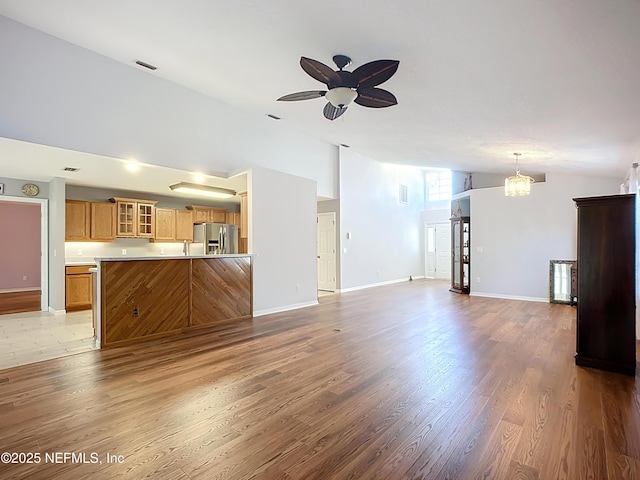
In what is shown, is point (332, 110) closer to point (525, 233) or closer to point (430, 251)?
point (525, 233)

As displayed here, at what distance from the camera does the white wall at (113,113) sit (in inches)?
153

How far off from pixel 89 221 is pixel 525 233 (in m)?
9.49

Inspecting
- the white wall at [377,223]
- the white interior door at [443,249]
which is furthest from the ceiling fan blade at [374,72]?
the white interior door at [443,249]

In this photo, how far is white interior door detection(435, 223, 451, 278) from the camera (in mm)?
11484

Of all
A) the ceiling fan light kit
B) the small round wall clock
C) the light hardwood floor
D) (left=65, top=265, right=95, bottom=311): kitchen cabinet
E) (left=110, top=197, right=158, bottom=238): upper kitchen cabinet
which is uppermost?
the ceiling fan light kit

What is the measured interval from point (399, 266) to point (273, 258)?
6.11m

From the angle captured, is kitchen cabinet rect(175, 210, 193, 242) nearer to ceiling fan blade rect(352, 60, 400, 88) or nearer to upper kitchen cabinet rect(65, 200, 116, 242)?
upper kitchen cabinet rect(65, 200, 116, 242)

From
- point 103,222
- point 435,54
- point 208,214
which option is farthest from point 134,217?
point 435,54

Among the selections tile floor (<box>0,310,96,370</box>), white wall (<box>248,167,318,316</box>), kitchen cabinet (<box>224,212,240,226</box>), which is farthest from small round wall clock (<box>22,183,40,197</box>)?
white wall (<box>248,167,318,316</box>)

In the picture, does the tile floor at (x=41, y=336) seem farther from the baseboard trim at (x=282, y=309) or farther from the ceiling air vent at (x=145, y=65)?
the ceiling air vent at (x=145, y=65)

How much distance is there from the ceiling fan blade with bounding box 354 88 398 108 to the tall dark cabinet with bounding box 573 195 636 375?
2178mm

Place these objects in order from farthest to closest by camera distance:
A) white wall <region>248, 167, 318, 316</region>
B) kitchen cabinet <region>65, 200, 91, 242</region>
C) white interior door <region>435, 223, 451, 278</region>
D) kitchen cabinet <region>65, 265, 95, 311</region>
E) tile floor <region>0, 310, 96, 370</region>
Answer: white interior door <region>435, 223, 451, 278</region>, kitchen cabinet <region>65, 200, 91, 242</region>, kitchen cabinet <region>65, 265, 95, 311</region>, white wall <region>248, 167, 318, 316</region>, tile floor <region>0, 310, 96, 370</region>

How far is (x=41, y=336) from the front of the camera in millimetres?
4375

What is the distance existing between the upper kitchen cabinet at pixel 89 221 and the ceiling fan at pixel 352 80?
541 cm
